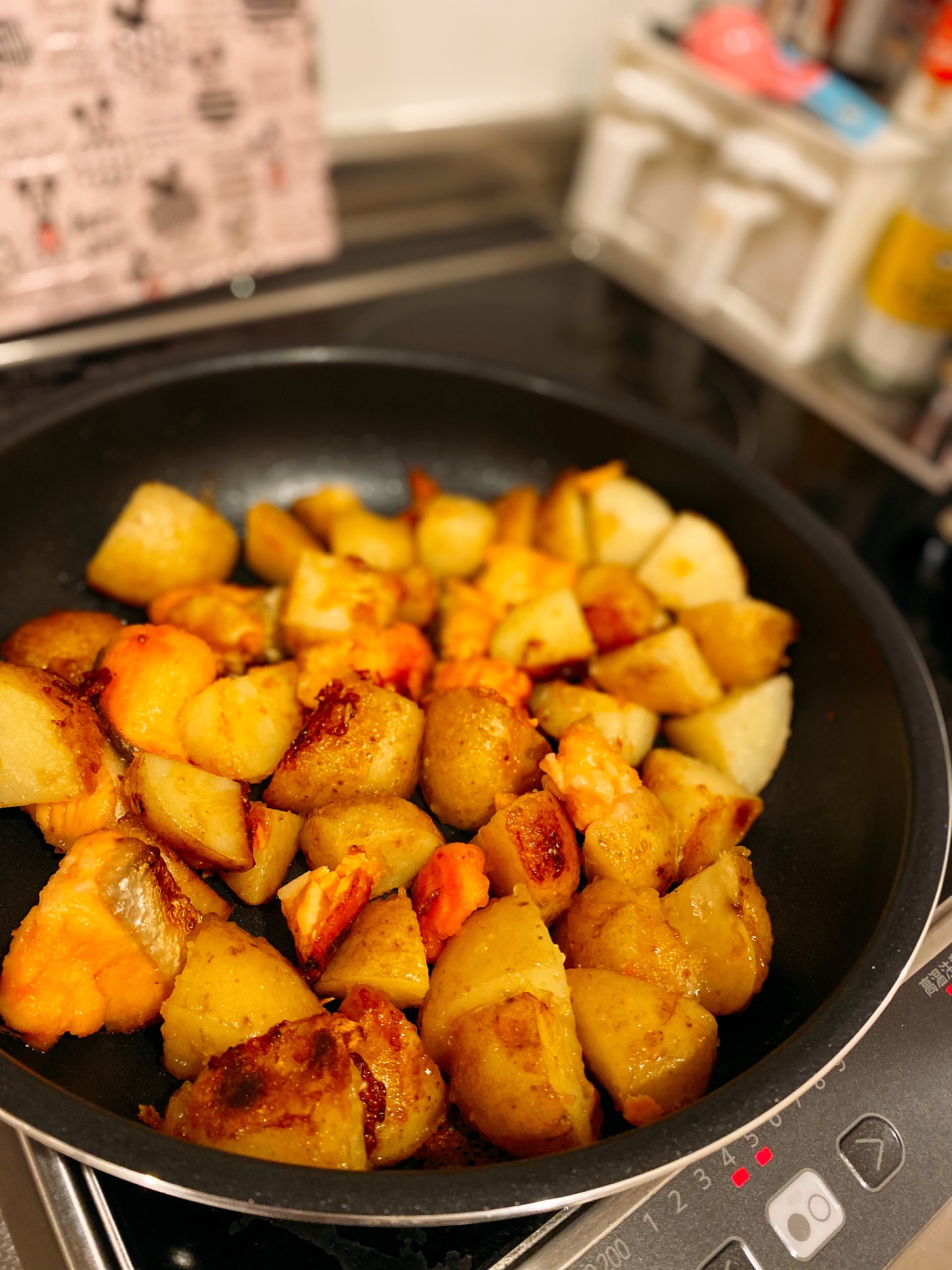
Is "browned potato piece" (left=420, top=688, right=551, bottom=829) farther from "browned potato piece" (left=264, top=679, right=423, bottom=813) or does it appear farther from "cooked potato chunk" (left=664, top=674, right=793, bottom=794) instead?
"cooked potato chunk" (left=664, top=674, right=793, bottom=794)

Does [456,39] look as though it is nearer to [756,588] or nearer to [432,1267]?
[756,588]

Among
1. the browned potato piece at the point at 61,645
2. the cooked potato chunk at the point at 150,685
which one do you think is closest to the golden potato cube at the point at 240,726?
the cooked potato chunk at the point at 150,685

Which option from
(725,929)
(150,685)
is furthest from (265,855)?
(725,929)

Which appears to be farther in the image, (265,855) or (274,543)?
(274,543)

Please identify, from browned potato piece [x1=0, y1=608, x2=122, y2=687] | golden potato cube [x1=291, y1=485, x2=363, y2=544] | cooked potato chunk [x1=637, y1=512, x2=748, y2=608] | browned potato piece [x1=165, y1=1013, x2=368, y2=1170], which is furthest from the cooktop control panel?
golden potato cube [x1=291, y1=485, x2=363, y2=544]

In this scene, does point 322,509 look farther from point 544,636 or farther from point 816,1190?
point 816,1190

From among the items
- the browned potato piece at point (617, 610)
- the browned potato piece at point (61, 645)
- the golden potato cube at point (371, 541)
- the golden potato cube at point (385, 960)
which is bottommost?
the golden potato cube at point (385, 960)

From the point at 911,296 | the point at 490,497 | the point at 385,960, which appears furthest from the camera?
the point at 911,296

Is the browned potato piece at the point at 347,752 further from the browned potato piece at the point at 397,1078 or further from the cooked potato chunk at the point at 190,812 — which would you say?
the browned potato piece at the point at 397,1078
